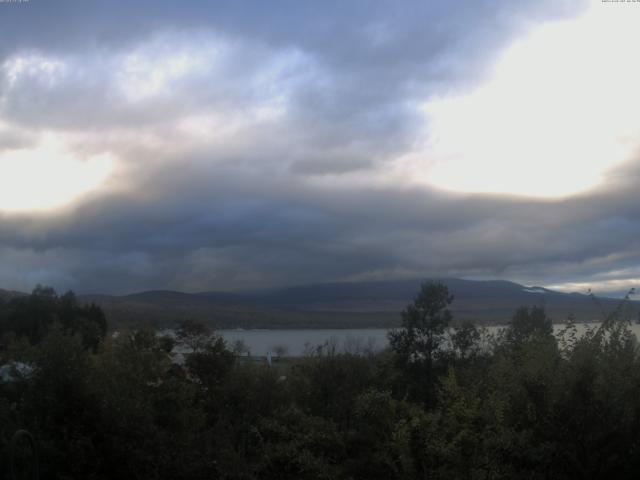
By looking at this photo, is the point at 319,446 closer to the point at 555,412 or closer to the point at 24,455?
the point at 555,412

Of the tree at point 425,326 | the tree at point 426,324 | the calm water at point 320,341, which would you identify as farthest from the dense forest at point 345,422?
the tree at point 426,324

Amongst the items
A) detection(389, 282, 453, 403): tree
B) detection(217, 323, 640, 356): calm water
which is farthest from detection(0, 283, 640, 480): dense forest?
detection(389, 282, 453, 403): tree

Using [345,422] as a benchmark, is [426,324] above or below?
above

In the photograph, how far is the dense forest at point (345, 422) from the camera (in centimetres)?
1232

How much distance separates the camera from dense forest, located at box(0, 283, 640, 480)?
1232cm

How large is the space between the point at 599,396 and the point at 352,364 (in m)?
5.26

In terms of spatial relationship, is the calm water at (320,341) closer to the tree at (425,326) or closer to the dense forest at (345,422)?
the tree at (425,326)

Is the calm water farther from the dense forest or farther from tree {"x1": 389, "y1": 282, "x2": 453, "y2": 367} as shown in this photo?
the dense forest

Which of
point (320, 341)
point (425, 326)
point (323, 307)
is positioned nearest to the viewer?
point (320, 341)

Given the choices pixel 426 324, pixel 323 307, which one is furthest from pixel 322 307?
pixel 426 324

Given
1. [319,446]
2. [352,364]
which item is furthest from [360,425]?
[352,364]

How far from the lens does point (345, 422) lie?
46.9 ft

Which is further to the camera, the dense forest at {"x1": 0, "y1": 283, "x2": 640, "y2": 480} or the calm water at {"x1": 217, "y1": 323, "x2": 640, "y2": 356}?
the calm water at {"x1": 217, "y1": 323, "x2": 640, "y2": 356}

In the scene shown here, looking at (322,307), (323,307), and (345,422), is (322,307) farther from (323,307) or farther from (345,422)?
(345,422)
